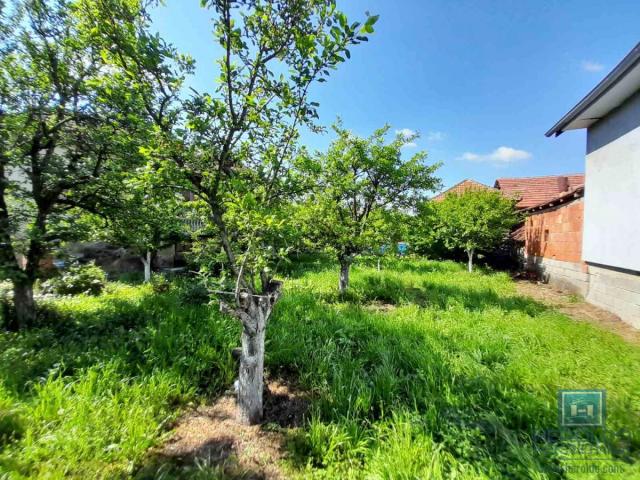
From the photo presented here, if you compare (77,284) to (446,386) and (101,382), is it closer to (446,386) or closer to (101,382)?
(101,382)

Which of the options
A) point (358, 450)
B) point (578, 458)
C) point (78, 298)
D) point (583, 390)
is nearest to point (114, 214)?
point (78, 298)

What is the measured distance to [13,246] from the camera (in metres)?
3.99

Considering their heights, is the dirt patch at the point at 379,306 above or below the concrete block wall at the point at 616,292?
below

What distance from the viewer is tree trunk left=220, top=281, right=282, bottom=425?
2.48 m

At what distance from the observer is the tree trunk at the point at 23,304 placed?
4.21m

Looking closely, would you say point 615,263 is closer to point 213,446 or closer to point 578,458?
point 578,458

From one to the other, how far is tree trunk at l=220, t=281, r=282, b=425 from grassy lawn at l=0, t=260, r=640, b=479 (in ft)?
→ 1.66

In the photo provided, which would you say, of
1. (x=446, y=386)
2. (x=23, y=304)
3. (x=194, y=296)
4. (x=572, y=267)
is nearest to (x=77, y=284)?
(x=23, y=304)

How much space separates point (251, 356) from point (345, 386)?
1134 mm

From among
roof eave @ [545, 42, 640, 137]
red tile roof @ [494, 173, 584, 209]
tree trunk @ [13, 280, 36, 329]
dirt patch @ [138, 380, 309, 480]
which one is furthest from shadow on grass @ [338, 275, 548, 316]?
red tile roof @ [494, 173, 584, 209]

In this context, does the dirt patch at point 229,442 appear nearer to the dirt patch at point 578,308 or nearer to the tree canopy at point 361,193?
the tree canopy at point 361,193

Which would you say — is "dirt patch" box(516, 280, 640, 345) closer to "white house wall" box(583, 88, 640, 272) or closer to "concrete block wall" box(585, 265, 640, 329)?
"concrete block wall" box(585, 265, 640, 329)

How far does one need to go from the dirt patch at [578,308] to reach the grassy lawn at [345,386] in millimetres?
706

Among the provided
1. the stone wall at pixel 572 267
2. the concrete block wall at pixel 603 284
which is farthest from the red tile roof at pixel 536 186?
the concrete block wall at pixel 603 284
